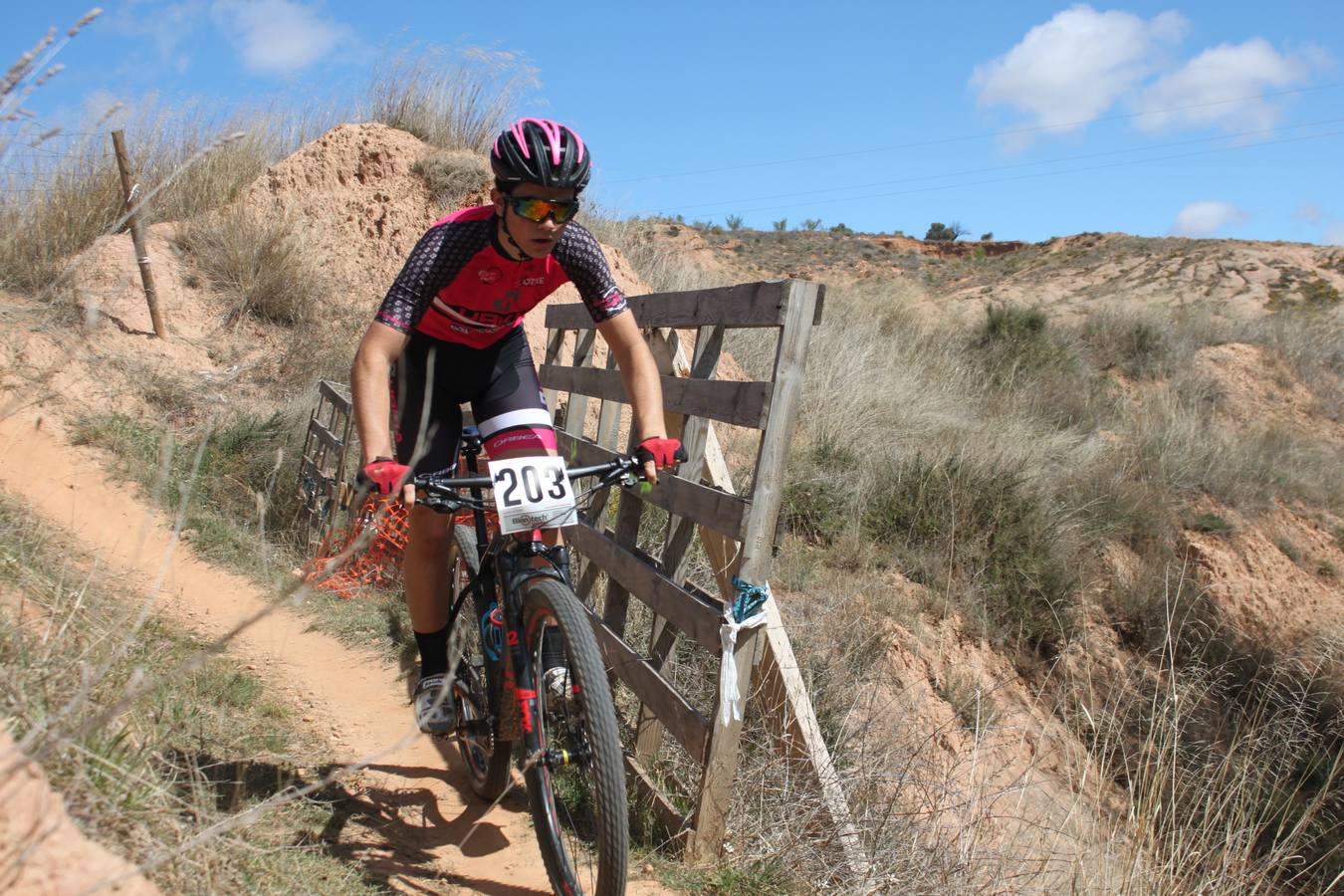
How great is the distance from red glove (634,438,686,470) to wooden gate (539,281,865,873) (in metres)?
0.29

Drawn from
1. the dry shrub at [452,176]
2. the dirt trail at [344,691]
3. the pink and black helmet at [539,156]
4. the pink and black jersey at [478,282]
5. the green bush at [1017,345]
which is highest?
the dry shrub at [452,176]

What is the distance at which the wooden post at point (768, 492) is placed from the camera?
3.06 metres

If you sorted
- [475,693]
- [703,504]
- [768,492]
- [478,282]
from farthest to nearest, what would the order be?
[475,693] → [703,504] → [478,282] → [768,492]

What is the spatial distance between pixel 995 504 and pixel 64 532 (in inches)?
260

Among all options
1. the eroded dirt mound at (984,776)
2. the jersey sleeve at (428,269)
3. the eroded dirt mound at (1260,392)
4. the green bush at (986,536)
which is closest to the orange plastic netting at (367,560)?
the jersey sleeve at (428,269)

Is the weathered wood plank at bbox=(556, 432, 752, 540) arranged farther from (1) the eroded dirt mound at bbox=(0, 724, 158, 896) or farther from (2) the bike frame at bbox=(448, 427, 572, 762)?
(1) the eroded dirt mound at bbox=(0, 724, 158, 896)

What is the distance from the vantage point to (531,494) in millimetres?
2816

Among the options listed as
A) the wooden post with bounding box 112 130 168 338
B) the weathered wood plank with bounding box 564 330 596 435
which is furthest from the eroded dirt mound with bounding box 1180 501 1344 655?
the wooden post with bounding box 112 130 168 338

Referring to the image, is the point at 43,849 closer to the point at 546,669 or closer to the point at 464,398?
the point at 546,669

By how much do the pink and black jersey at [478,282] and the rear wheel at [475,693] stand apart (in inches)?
31.1

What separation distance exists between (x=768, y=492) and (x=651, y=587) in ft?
2.67

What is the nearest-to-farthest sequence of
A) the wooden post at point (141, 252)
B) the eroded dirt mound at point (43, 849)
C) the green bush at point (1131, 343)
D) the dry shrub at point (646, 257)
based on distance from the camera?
the eroded dirt mound at point (43, 849) < the wooden post at point (141, 252) < the dry shrub at point (646, 257) < the green bush at point (1131, 343)

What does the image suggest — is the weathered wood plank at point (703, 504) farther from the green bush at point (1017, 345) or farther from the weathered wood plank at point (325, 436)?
the green bush at point (1017, 345)

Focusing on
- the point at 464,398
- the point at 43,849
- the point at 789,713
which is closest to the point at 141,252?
the point at 464,398
